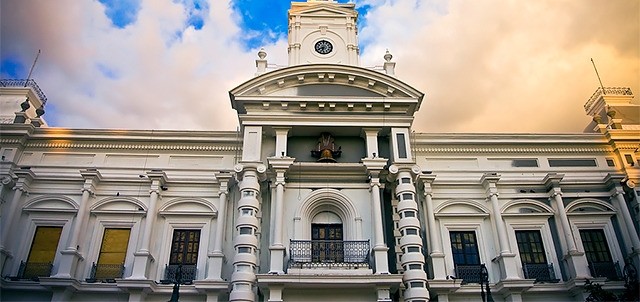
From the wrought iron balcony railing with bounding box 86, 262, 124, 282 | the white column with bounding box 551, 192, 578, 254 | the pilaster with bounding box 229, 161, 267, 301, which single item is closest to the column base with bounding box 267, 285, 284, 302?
the pilaster with bounding box 229, 161, 267, 301

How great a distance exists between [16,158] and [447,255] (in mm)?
17531

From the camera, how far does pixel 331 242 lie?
1689 cm

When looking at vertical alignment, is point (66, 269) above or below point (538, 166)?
below

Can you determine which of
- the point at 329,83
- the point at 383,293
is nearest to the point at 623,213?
the point at 383,293

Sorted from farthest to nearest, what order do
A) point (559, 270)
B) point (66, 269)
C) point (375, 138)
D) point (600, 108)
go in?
point (600, 108) → point (375, 138) → point (559, 270) → point (66, 269)

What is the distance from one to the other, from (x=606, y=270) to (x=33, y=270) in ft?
68.9

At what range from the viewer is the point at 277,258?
1625 cm

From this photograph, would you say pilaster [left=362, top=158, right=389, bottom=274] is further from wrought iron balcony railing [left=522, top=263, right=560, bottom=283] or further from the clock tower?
the clock tower

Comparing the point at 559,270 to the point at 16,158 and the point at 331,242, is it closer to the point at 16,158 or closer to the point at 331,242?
the point at 331,242

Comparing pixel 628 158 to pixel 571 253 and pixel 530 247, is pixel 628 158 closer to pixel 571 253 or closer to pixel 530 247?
pixel 571 253

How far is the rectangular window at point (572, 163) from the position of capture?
20312 mm

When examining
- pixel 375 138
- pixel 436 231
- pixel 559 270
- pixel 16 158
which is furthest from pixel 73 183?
pixel 559 270

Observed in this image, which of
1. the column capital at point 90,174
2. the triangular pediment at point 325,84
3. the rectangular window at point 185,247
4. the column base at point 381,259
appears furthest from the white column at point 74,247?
the column base at point 381,259

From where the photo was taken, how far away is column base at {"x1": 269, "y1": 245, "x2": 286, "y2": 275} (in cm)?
1605
